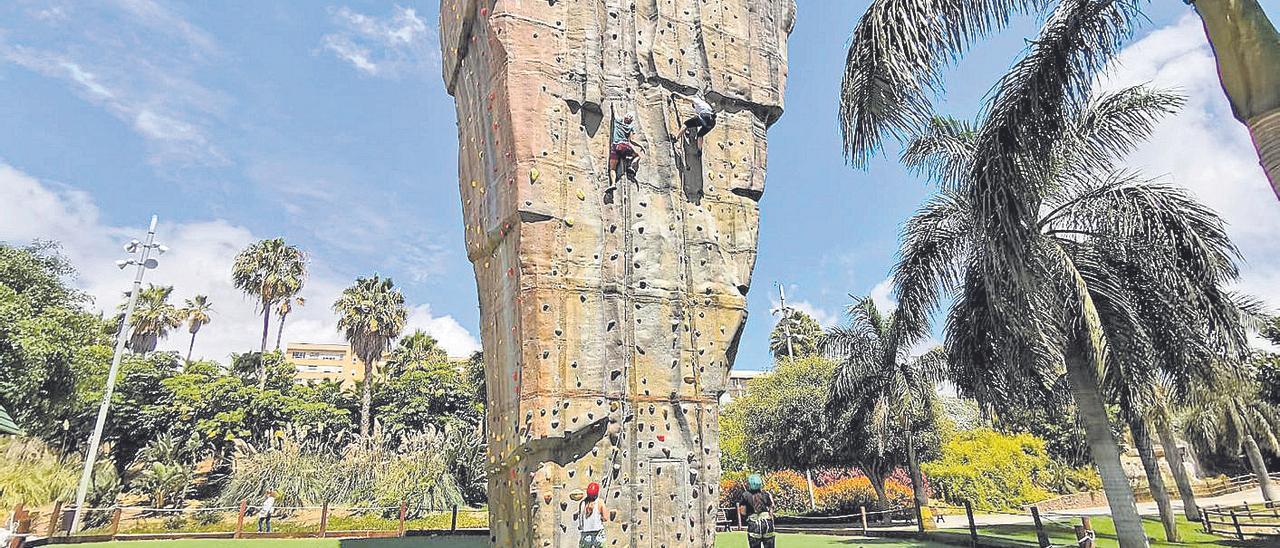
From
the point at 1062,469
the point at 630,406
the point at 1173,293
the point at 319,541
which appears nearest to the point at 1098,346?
the point at 1173,293

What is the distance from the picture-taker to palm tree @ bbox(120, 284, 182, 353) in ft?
141

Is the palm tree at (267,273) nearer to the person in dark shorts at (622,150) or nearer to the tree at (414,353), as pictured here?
the tree at (414,353)

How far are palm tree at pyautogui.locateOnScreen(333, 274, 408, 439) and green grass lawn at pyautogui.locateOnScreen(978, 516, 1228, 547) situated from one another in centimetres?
3076

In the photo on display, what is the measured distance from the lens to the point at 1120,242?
10625mm

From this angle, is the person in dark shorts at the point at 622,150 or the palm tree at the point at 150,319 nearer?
the person in dark shorts at the point at 622,150

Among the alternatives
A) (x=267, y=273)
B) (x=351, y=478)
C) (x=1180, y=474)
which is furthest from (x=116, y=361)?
(x=1180, y=474)

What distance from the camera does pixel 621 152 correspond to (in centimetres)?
814

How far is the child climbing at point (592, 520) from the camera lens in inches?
259

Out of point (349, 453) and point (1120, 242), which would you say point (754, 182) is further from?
point (349, 453)

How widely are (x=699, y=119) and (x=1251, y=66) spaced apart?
5262 millimetres

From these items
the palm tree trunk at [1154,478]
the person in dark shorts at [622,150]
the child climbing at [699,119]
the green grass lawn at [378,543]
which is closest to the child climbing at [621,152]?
the person in dark shorts at [622,150]

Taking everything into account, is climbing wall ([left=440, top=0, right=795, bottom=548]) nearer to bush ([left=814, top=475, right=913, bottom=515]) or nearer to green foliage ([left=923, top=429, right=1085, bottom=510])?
green foliage ([left=923, top=429, right=1085, bottom=510])

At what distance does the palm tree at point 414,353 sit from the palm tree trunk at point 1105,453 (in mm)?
35310

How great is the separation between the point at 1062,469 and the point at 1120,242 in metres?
28.3
